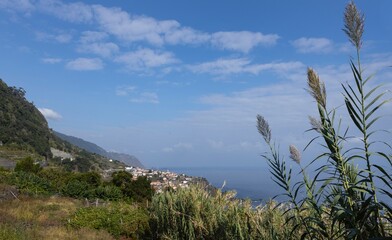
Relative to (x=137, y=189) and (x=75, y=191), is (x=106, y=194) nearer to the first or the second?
(x=75, y=191)

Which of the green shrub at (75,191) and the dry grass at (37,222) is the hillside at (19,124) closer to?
the green shrub at (75,191)

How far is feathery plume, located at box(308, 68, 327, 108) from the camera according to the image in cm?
225

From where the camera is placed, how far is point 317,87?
2.25 metres

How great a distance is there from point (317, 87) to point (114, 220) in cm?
1090

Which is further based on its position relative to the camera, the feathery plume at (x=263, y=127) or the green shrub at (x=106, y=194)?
the green shrub at (x=106, y=194)

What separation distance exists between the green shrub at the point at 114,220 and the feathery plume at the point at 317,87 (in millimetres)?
8679

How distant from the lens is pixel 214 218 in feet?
17.3

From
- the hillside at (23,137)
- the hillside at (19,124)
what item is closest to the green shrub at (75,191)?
the hillside at (23,137)

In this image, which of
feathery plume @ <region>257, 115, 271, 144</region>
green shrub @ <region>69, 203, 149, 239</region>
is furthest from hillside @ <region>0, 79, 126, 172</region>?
feathery plume @ <region>257, 115, 271, 144</region>

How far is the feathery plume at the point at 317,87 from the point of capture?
2.25m

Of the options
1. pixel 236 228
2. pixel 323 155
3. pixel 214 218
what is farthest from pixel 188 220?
pixel 323 155

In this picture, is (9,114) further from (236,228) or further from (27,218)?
(236,228)

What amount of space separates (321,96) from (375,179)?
60cm

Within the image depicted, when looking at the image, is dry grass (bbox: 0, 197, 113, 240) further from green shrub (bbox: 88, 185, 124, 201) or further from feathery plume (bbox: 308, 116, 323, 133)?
feathery plume (bbox: 308, 116, 323, 133)
